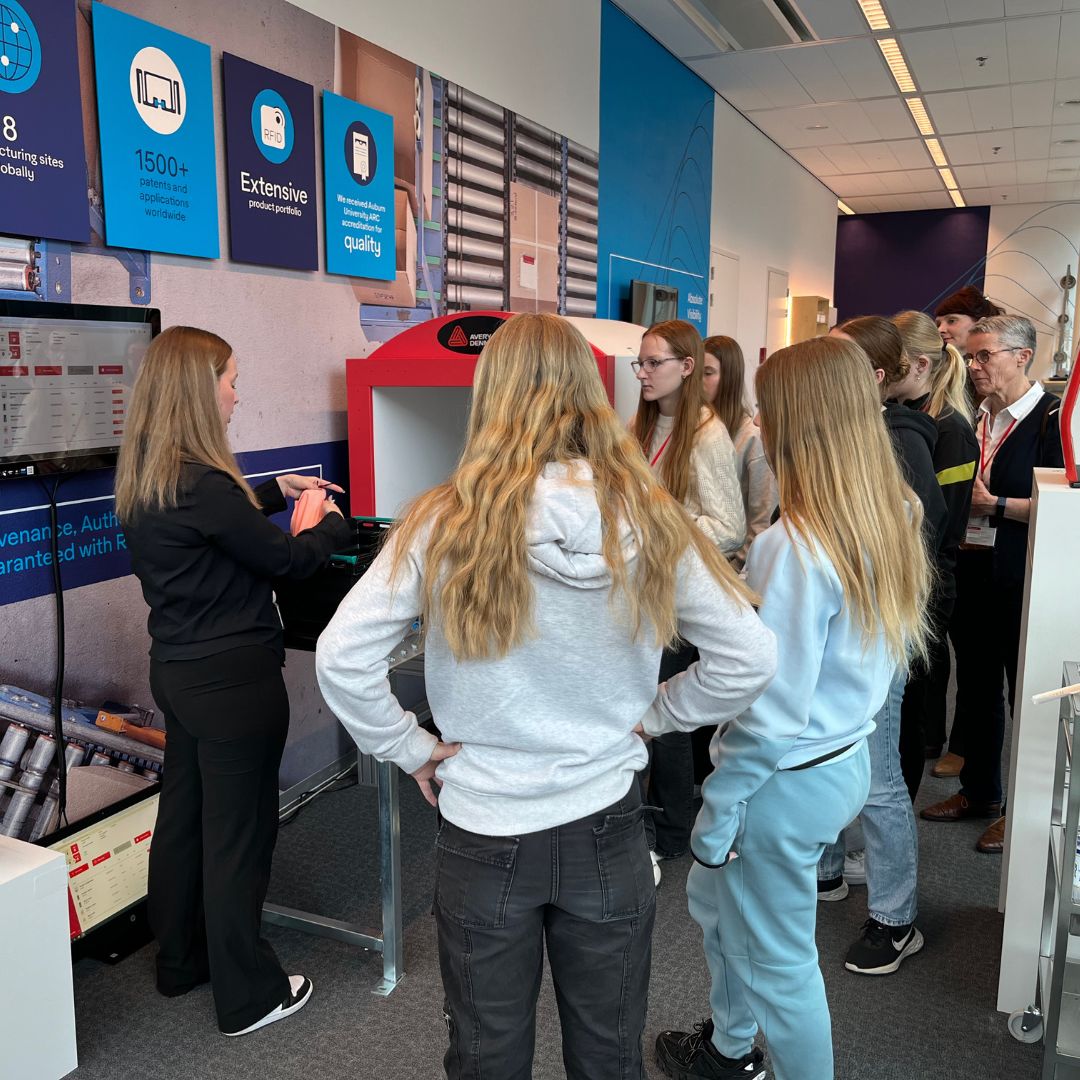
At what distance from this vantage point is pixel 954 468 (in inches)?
101

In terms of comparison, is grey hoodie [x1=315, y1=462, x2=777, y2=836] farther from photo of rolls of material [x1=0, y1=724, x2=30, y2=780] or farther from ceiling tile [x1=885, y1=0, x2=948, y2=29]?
ceiling tile [x1=885, y1=0, x2=948, y2=29]

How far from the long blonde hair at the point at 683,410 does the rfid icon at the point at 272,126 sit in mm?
1122

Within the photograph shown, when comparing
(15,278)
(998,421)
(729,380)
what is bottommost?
Result: (998,421)

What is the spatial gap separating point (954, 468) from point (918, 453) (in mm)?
535

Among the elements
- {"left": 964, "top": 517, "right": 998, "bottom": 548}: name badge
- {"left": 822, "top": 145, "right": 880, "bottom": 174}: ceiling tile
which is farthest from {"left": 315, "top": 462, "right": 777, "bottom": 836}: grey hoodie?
{"left": 822, "top": 145, "right": 880, "bottom": 174}: ceiling tile

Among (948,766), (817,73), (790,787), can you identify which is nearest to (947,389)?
(948,766)

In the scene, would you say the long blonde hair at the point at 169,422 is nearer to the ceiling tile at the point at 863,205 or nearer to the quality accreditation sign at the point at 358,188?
the quality accreditation sign at the point at 358,188

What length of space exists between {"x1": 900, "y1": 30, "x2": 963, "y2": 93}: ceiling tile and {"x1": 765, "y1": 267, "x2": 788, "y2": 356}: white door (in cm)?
197

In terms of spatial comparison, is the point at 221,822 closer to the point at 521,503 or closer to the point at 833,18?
the point at 521,503

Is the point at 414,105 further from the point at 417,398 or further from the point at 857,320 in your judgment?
the point at 857,320

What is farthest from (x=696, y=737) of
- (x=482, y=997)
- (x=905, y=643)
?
(x=482, y=997)

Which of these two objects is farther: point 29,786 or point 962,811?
point 962,811

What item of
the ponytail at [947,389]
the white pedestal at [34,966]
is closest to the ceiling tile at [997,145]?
the ponytail at [947,389]

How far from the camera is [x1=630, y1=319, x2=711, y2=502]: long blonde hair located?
248cm
